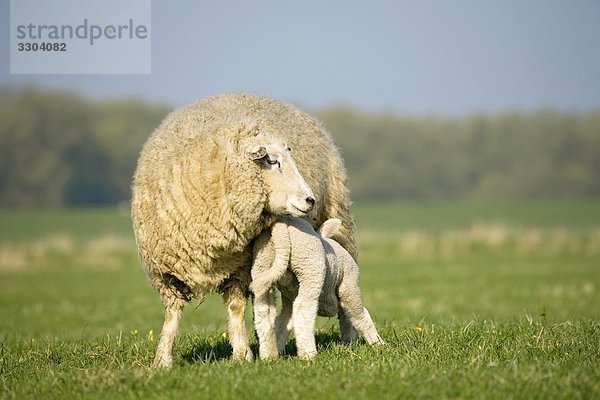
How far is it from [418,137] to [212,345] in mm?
83545

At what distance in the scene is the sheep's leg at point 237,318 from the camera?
272 inches

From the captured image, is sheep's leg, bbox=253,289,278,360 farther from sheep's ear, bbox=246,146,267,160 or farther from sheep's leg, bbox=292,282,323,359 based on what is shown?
sheep's ear, bbox=246,146,267,160

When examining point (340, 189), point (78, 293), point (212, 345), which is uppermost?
point (340, 189)

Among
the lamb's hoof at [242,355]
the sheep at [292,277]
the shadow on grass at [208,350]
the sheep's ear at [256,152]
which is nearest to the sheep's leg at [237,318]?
the lamb's hoof at [242,355]

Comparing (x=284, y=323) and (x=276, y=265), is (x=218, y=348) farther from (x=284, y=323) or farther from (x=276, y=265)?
(x=276, y=265)

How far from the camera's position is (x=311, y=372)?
581 cm

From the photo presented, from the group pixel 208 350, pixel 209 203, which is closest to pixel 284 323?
pixel 208 350

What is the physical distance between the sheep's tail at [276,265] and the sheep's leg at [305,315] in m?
0.24

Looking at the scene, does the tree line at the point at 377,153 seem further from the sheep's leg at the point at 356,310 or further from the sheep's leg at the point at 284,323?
the sheep's leg at the point at 356,310

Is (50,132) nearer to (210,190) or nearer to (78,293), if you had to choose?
(78,293)

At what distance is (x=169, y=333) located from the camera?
688 centimetres

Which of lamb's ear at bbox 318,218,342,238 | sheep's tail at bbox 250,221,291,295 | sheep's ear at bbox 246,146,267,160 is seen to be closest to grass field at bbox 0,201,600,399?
sheep's tail at bbox 250,221,291,295

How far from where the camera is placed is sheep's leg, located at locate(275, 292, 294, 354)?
741cm

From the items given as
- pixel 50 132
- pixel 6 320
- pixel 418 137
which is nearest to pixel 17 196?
pixel 50 132
